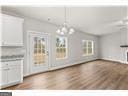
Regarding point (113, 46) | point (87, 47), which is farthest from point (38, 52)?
point (113, 46)

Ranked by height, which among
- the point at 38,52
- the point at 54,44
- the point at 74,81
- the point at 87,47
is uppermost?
the point at 54,44

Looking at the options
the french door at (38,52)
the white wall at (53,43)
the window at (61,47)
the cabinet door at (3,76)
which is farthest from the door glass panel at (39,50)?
the cabinet door at (3,76)

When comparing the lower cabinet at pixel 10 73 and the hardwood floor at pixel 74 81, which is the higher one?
the lower cabinet at pixel 10 73

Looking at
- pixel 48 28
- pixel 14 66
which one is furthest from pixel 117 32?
pixel 14 66

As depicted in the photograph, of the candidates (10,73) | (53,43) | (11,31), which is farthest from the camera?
(53,43)

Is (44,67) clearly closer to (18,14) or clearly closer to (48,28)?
(48,28)

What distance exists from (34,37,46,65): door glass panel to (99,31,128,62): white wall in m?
5.24

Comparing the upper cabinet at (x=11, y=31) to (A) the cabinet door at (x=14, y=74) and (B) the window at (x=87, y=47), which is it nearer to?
(A) the cabinet door at (x=14, y=74)

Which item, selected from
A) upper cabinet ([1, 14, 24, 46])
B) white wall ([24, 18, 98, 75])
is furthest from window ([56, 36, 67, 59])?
upper cabinet ([1, 14, 24, 46])

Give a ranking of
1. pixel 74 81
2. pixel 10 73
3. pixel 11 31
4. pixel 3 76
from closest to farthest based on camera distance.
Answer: pixel 3 76 → pixel 10 73 → pixel 11 31 → pixel 74 81

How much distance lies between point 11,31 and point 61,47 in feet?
9.57

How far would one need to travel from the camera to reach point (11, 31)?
3.06 meters

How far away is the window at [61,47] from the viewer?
551 cm

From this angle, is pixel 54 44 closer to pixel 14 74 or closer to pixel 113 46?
pixel 14 74
